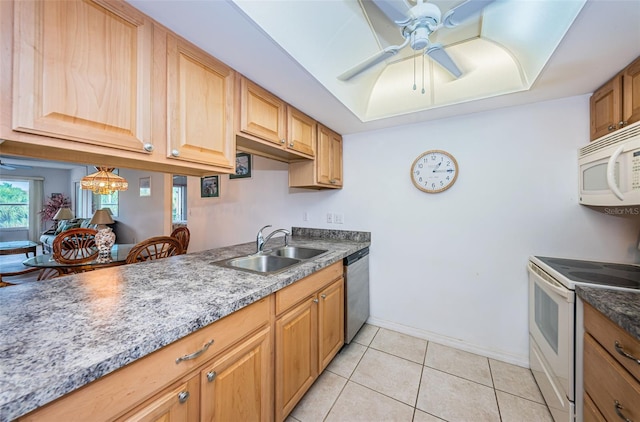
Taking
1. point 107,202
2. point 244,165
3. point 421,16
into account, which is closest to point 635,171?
point 421,16

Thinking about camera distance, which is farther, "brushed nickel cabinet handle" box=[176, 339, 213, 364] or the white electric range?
the white electric range

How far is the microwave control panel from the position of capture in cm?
118

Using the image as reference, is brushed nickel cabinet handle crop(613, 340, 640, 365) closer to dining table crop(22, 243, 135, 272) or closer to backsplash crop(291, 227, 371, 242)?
backsplash crop(291, 227, 371, 242)

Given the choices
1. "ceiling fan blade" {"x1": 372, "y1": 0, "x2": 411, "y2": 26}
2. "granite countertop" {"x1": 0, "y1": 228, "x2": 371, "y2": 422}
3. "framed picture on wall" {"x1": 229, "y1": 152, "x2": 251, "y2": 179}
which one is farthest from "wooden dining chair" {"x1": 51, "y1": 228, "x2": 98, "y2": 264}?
"ceiling fan blade" {"x1": 372, "y1": 0, "x2": 411, "y2": 26}

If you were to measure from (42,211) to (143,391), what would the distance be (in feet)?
29.6

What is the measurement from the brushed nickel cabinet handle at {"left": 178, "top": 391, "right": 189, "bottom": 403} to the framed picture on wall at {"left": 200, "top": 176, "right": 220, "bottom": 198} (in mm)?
3251

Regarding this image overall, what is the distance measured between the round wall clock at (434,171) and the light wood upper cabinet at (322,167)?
78 cm

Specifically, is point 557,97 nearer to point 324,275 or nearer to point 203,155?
point 324,275

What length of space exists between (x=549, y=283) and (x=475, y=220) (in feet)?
2.32

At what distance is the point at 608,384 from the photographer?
0.98 meters

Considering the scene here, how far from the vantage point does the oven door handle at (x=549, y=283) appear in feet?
4.10

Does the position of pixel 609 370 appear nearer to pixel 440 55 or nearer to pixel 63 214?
pixel 440 55

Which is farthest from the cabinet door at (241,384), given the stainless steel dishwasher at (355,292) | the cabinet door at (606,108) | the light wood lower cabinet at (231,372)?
the cabinet door at (606,108)

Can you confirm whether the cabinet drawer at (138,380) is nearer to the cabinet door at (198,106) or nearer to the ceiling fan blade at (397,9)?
the cabinet door at (198,106)
